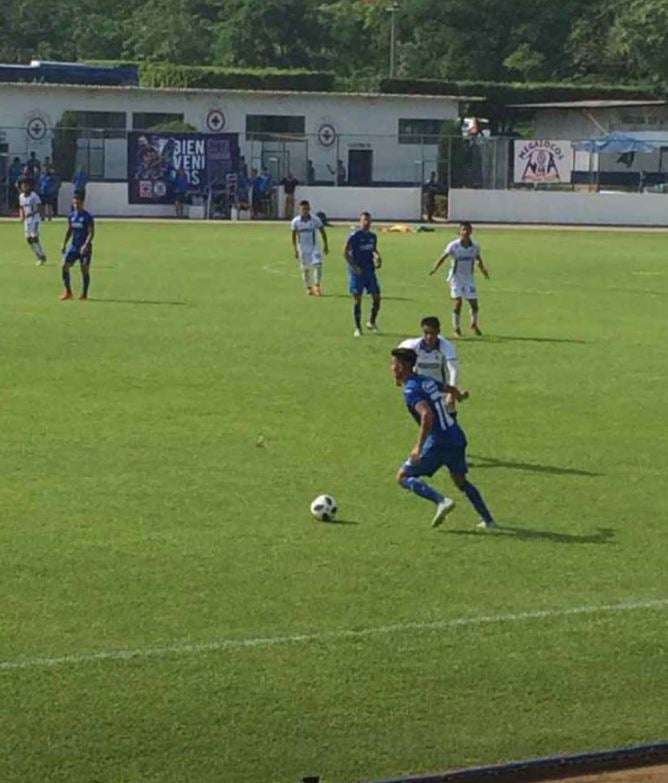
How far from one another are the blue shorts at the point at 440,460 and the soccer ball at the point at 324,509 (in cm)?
85

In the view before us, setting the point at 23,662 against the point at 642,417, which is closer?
the point at 23,662

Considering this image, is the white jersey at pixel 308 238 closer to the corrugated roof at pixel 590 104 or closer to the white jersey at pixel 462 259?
the white jersey at pixel 462 259

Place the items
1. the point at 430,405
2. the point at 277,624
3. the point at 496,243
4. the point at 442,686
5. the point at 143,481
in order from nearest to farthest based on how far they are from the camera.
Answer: the point at 442,686, the point at 277,624, the point at 430,405, the point at 143,481, the point at 496,243

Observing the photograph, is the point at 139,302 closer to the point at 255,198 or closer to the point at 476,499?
the point at 476,499

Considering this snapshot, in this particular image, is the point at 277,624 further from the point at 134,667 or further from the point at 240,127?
the point at 240,127

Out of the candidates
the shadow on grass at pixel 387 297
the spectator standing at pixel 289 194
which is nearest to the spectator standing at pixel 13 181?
the spectator standing at pixel 289 194

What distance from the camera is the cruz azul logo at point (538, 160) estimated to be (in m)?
68.1

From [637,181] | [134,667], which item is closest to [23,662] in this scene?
[134,667]

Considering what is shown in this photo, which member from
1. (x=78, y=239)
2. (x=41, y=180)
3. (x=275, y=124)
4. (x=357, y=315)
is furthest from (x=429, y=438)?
(x=275, y=124)

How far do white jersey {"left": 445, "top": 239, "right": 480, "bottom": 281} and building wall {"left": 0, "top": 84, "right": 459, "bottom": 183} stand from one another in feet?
132

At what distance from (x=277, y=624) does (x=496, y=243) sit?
41240 millimetres

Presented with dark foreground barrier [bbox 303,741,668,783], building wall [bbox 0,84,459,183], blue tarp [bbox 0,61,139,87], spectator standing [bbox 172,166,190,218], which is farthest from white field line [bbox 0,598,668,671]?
blue tarp [bbox 0,61,139,87]

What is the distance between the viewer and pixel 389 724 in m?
9.55

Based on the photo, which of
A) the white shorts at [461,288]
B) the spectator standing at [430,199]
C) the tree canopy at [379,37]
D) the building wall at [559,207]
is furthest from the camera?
the tree canopy at [379,37]
